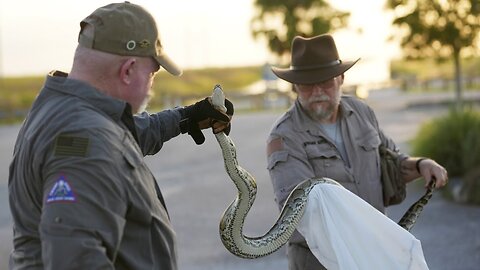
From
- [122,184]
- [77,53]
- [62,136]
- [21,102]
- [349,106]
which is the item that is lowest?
[21,102]

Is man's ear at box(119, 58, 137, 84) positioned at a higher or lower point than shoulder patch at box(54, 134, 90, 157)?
higher

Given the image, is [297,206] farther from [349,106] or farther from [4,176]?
[4,176]

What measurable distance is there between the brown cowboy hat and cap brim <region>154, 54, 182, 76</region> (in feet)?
5.22

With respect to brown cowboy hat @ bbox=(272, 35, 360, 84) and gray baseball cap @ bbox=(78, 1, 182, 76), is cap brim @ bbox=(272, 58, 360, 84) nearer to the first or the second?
brown cowboy hat @ bbox=(272, 35, 360, 84)

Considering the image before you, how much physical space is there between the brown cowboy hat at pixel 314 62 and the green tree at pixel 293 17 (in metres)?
39.8

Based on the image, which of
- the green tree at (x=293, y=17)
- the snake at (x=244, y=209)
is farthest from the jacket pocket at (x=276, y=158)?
the green tree at (x=293, y=17)

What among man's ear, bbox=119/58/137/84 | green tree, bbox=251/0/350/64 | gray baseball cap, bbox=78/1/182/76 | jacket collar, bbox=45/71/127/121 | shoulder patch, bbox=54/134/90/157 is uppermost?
gray baseball cap, bbox=78/1/182/76

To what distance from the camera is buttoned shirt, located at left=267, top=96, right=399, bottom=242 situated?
493 centimetres

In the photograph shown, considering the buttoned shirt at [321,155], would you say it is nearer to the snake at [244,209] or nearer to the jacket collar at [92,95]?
the snake at [244,209]

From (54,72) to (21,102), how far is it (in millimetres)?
47029

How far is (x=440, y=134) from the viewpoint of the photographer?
14469 mm

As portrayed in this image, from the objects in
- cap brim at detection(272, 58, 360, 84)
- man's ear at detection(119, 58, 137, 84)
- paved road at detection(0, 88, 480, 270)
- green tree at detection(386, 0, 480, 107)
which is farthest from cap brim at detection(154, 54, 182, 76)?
green tree at detection(386, 0, 480, 107)

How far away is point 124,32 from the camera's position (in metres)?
3.26

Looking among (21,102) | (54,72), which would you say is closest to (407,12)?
(54,72)
